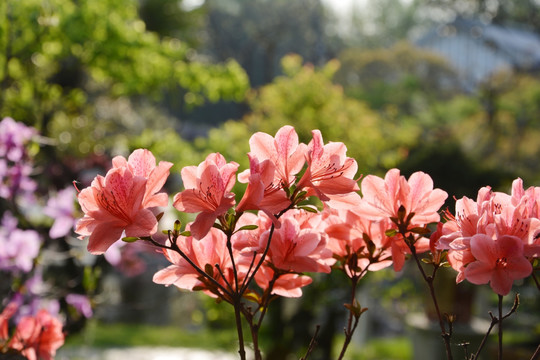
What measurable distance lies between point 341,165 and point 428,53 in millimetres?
24928

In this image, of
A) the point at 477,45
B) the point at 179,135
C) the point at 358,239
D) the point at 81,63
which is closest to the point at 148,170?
the point at 358,239

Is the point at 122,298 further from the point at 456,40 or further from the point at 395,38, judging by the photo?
the point at 395,38

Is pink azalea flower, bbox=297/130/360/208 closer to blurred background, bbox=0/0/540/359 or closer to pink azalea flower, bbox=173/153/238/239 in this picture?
pink azalea flower, bbox=173/153/238/239

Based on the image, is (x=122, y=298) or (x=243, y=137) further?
(x=122, y=298)

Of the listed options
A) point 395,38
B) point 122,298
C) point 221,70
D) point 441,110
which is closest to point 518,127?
point 441,110

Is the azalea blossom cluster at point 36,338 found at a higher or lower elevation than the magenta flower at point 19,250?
higher

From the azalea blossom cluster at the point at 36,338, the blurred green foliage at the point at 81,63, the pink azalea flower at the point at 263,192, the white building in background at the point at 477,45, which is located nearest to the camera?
the pink azalea flower at the point at 263,192

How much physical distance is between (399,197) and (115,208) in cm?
37

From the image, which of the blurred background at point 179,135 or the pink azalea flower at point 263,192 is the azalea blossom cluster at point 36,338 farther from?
the blurred background at point 179,135

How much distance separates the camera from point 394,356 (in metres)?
7.68

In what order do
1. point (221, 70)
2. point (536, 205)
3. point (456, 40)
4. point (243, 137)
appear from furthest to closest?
point (456, 40) → point (243, 137) → point (221, 70) → point (536, 205)

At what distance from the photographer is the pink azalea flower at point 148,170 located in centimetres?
81

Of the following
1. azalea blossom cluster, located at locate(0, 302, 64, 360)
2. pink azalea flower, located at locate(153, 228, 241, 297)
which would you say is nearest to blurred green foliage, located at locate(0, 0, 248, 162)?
azalea blossom cluster, located at locate(0, 302, 64, 360)

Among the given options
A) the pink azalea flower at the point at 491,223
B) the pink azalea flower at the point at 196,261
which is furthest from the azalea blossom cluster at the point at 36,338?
the pink azalea flower at the point at 491,223
